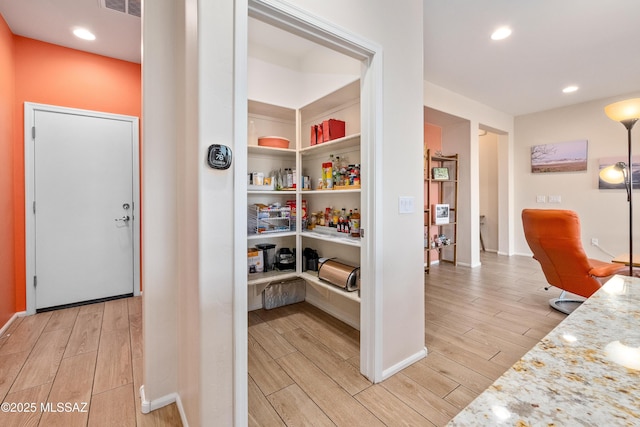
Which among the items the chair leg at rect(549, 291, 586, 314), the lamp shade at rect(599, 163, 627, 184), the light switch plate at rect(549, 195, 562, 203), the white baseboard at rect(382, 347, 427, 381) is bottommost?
the white baseboard at rect(382, 347, 427, 381)

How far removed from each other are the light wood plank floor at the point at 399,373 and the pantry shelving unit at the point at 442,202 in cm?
135

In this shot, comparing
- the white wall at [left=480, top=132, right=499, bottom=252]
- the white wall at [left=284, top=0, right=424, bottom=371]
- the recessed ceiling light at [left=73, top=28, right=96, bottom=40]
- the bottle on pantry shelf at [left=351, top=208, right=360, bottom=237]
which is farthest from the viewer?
the white wall at [left=480, top=132, right=499, bottom=252]

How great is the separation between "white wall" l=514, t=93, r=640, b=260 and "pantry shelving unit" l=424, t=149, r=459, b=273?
1.66 m

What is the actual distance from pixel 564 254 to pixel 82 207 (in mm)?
4885

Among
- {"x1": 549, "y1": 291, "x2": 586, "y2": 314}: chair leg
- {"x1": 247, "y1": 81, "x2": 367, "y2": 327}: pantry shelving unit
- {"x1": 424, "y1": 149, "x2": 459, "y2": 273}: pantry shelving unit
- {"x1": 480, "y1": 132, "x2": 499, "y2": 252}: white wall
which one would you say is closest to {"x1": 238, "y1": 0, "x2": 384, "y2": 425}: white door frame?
{"x1": 247, "y1": 81, "x2": 367, "y2": 327}: pantry shelving unit

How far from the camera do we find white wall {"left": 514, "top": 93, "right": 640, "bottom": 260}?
4391mm

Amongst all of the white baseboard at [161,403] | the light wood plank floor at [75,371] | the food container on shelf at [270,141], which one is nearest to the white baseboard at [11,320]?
the light wood plank floor at [75,371]

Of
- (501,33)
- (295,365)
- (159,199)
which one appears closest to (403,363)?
(295,365)

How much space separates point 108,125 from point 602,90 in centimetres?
678

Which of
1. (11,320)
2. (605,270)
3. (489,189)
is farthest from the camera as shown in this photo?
(489,189)

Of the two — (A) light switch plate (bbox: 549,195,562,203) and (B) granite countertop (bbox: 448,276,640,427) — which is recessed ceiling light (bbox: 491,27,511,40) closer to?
(B) granite countertop (bbox: 448,276,640,427)

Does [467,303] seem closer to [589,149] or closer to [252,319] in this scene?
[252,319]

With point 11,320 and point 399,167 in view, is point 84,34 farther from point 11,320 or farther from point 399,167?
point 399,167

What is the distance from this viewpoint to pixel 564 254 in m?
2.59
